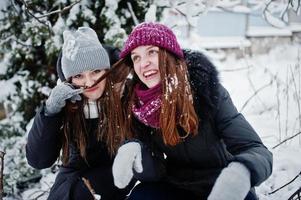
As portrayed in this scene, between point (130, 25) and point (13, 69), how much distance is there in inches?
55.6

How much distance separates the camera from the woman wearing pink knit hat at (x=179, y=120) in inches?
74.5

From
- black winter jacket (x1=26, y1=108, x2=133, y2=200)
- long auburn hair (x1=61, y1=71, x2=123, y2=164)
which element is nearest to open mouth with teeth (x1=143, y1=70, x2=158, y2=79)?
long auburn hair (x1=61, y1=71, x2=123, y2=164)

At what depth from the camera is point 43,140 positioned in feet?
7.30

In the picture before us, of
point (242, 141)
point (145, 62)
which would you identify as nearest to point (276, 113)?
point (242, 141)

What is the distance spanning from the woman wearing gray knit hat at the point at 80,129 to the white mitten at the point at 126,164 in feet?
1.27

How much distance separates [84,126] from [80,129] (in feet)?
0.14

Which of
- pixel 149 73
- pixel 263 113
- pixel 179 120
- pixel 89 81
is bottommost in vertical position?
pixel 263 113

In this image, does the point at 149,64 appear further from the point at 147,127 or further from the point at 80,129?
the point at 80,129

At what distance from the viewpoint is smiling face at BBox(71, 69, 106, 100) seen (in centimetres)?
234

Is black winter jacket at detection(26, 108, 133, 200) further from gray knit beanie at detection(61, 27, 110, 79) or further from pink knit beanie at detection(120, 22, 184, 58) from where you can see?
pink knit beanie at detection(120, 22, 184, 58)

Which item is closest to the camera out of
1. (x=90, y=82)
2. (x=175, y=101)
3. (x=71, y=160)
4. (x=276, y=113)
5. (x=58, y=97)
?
(x=175, y=101)

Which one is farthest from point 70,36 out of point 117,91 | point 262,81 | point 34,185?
point 262,81

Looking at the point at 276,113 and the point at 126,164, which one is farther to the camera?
the point at 276,113

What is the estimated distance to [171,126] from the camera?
6.39ft
